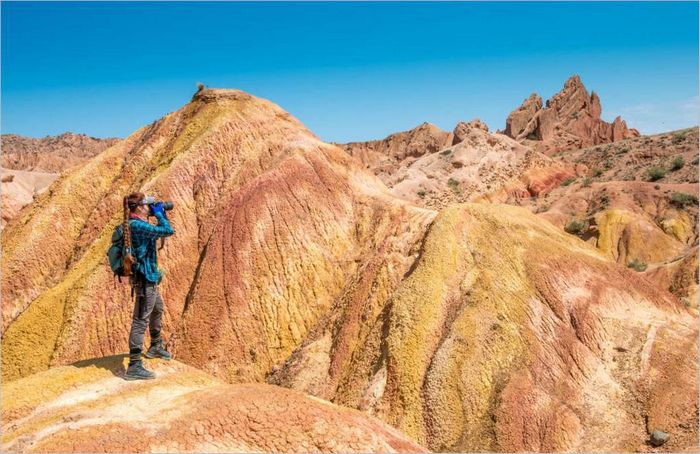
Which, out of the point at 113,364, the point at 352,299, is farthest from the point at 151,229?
the point at 352,299

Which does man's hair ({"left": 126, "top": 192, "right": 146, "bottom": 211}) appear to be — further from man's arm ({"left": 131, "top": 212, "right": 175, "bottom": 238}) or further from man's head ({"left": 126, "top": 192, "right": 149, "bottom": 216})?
man's arm ({"left": 131, "top": 212, "right": 175, "bottom": 238})

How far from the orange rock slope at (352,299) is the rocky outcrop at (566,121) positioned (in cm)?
7167

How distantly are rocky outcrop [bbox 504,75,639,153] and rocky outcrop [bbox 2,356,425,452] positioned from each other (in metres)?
82.5

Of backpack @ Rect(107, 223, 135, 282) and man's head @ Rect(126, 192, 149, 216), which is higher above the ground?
man's head @ Rect(126, 192, 149, 216)

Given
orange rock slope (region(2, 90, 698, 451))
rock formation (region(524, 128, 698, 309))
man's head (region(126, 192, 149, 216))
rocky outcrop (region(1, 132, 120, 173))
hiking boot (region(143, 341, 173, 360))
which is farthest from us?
rocky outcrop (region(1, 132, 120, 173))

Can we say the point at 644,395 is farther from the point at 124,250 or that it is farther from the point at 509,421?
the point at 124,250

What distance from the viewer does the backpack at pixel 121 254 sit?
901cm

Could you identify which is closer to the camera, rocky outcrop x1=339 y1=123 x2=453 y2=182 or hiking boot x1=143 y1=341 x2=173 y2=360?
hiking boot x1=143 y1=341 x2=173 y2=360

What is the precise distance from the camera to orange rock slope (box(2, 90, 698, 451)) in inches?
509

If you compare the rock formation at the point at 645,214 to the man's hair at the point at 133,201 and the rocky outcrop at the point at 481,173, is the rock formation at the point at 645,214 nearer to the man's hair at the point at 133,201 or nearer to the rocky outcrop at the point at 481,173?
the rocky outcrop at the point at 481,173

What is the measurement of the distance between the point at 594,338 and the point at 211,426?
1044 centimetres

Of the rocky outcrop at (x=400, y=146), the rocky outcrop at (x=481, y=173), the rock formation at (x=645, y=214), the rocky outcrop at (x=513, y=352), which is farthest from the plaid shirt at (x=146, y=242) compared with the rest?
the rocky outcrop at (x=400, y=146)

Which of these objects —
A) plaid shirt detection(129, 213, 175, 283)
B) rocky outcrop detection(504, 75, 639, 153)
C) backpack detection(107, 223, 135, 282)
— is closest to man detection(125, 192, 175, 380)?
plaid shirt detection(129, 213, 175, 283)

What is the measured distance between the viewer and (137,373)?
947 centimetres
